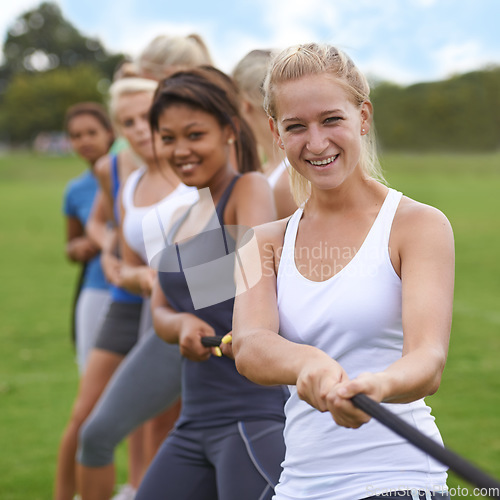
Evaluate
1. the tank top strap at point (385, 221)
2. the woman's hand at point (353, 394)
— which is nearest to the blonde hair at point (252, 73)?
the tank top strap at point (385, 221)

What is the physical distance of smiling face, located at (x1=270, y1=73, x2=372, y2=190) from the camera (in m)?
1.94

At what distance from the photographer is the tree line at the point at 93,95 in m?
44.4

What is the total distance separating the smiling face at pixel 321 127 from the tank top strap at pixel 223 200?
0.76 metres

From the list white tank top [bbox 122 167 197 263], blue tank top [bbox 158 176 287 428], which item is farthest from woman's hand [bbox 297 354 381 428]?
white tank top [bbox 122 167 197 263]

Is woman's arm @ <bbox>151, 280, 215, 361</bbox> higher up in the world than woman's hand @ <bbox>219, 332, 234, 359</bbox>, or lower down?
higher up

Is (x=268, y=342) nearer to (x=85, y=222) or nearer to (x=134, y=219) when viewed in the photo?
(x=134, y=219)

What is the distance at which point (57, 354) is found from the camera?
Result: 8102 millimetres

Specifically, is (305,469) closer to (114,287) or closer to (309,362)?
(309,362)

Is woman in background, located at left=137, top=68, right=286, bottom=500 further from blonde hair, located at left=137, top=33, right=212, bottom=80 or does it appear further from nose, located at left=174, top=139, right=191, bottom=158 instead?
blonde hair, located at left=137, top=33, right=212, bottom=80

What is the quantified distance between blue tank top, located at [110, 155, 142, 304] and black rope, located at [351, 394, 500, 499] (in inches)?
112

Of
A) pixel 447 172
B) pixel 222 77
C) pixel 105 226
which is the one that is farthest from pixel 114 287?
pixel 447 172

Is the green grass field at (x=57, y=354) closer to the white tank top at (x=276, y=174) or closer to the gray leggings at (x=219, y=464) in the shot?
the white tank top at (x=276, y=174)

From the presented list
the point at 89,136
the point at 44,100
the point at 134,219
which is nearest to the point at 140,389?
the point at 134,219

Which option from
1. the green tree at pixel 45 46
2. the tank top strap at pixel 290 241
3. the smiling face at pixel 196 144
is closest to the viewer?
the tank top strap at pixel 290 241
